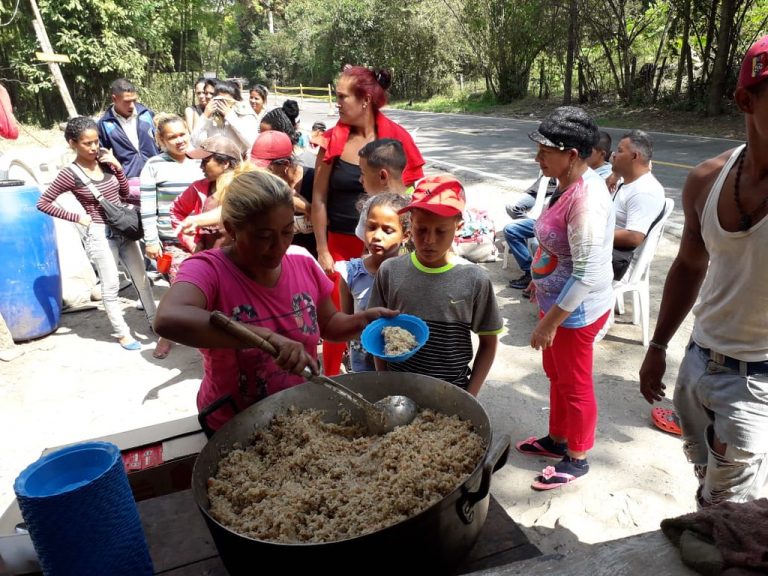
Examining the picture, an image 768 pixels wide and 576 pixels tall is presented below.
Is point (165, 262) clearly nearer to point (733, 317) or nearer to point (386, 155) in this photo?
point (386, 155)

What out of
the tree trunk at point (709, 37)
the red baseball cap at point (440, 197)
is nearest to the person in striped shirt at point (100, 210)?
the red baseball cap at point (440, 197)

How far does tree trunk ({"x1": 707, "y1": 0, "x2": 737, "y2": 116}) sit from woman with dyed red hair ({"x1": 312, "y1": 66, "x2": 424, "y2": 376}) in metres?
14.2

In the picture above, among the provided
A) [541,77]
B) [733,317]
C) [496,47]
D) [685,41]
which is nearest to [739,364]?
[733,317]

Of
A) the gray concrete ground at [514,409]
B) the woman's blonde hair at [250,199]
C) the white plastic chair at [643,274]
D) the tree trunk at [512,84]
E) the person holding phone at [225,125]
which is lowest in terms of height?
the gray concrete ground at [514,409]

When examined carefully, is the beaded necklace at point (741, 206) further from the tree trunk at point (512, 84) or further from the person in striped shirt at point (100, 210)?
the tree trunk at point (512, 84)

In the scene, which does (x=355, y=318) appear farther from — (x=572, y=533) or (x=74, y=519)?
(x=572, y=533)

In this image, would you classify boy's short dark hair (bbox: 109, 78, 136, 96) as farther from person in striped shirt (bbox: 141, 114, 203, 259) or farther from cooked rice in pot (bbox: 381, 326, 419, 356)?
cooked rice in pot (bbox: 381, 326, 419, 356)

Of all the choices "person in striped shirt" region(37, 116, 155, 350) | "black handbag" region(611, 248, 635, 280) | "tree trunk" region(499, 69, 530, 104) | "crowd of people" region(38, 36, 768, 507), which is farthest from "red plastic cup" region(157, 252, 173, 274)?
"tree trunk" region(499, 69, 530, 104)

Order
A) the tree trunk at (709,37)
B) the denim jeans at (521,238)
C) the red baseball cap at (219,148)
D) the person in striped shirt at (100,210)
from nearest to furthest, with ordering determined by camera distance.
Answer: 1. the red baseball cap at (219,148)
2. the person in striped shirt at (100,210)
3. the denim jeans at (521,238)
4. the tree trunk at (709,37)

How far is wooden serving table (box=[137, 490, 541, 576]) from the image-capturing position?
1.29 meters

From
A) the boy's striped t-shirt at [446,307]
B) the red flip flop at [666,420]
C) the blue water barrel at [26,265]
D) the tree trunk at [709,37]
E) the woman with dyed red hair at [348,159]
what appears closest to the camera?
the boy's striped t-shirt at [446,307]

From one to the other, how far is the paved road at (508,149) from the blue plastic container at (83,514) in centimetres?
699

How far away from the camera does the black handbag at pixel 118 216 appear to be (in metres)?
4.58

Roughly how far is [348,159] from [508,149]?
10254 mm
